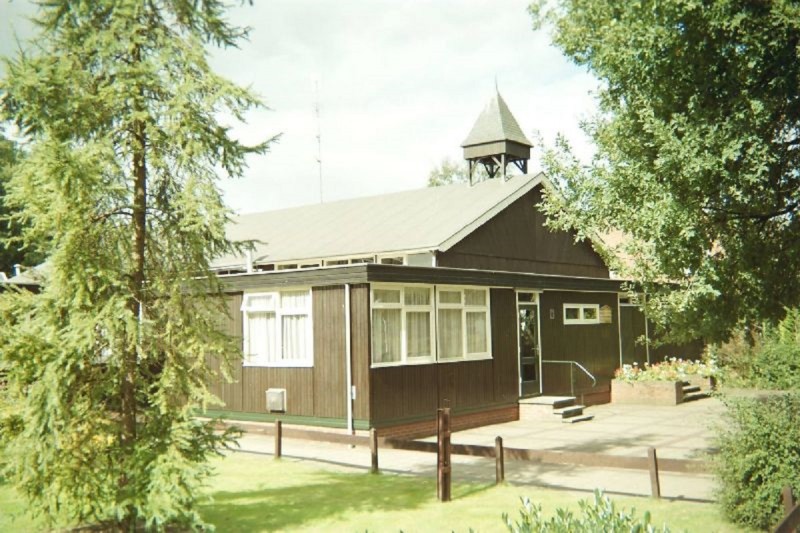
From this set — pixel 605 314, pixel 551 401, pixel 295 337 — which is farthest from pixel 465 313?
pixel 605 314

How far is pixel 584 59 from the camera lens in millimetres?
12523

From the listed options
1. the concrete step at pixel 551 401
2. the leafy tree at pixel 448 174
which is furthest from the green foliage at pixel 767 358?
the leafy tree at pixel 448 174

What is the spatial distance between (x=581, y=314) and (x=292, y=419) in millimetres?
10187

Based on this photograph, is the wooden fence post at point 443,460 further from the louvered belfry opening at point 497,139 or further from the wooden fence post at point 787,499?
the louvered belfry opening at point 497,139

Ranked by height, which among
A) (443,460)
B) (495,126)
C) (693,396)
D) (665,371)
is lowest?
(693,396)

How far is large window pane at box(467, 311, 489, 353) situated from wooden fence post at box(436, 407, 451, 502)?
25.9 feet

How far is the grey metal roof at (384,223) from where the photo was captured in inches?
786

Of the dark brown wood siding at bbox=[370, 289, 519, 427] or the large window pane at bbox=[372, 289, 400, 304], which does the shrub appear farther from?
the large window pane at bbox=[372, 289, 400, 304]

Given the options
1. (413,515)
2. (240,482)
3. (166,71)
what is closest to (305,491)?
(240,482)

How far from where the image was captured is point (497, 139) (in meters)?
24.6

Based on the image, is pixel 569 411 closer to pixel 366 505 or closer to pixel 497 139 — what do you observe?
pixel 497 139

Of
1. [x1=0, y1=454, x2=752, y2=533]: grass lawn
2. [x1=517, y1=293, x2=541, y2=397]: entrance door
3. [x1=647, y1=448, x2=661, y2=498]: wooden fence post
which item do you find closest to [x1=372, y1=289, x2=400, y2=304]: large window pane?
[x1=0, y1=454, x2=752, y2=533]: grass lawn

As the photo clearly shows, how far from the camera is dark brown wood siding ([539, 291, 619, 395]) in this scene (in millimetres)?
21125

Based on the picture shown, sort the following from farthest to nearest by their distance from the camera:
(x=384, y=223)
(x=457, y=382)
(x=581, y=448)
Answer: (x=384, y=223) → (x=457, y=382) → (x=581, y=448)
